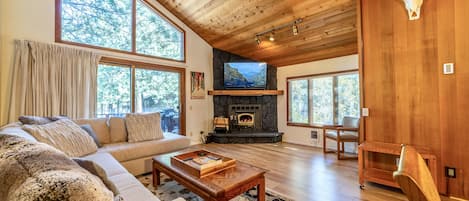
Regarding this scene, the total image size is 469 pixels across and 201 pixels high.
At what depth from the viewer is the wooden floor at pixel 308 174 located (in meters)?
2.40

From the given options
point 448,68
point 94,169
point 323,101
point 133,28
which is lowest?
point 94,169

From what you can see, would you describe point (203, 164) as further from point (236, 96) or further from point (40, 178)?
point (236, 96)

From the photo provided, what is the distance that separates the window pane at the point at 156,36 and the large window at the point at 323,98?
306 cm

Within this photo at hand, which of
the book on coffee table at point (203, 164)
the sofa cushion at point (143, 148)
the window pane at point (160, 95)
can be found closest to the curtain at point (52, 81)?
the window pane at point (160, 95)

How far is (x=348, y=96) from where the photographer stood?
176 inches

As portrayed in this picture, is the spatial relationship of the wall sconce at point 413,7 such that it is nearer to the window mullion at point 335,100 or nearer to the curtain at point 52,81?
the window mullion at point 335,100

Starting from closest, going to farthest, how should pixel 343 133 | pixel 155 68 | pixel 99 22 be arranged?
pixel 99 22 < pixel 343 133 < pixel 155 68

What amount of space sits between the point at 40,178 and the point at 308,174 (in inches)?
122

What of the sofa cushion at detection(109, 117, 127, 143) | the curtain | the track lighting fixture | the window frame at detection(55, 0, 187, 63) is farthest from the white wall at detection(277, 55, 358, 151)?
the curtain

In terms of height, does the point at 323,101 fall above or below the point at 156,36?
below

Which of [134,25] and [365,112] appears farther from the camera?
[134,25]

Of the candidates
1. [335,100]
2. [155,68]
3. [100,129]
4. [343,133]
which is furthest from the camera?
[335,100]

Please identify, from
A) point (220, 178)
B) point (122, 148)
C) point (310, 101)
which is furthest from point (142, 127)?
point (310, 101)

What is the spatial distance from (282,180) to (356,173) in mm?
1199
